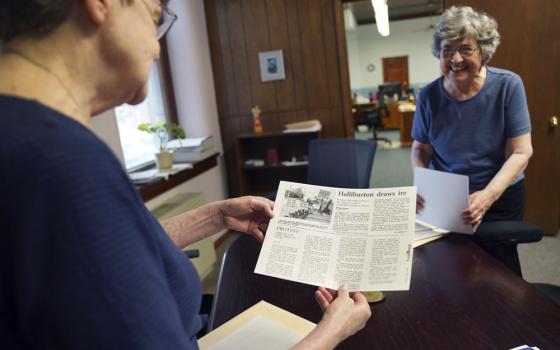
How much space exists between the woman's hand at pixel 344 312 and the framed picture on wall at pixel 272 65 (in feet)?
11.6

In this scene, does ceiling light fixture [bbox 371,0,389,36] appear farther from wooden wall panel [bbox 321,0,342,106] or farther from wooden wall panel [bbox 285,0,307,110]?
wooden wall panel [bbox 285,0,307,110]

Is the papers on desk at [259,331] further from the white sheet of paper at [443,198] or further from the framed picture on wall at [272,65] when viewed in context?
the framed picture on wall at [272,65]

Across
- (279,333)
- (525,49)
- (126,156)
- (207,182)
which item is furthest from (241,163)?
(279,333)

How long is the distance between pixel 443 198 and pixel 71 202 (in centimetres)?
132

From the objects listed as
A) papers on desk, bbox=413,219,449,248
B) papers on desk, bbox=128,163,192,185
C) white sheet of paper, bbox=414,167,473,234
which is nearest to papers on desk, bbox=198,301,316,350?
papers on desk, bbox=413,219,449,248

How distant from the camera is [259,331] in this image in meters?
1.02

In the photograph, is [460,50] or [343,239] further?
[460,50]

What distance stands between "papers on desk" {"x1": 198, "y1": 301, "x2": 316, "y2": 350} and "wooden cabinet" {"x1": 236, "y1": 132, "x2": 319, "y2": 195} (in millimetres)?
3029

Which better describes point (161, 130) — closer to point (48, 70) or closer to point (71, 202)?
point (48, 70)

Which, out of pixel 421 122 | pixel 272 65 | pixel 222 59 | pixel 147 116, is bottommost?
pixel 421 122

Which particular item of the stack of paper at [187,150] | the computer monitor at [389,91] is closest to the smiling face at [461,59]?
the stack of paper at [187,150]

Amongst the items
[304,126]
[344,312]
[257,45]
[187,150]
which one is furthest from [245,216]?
[257,45]

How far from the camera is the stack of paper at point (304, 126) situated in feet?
12.9

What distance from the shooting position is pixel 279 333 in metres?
1.00
